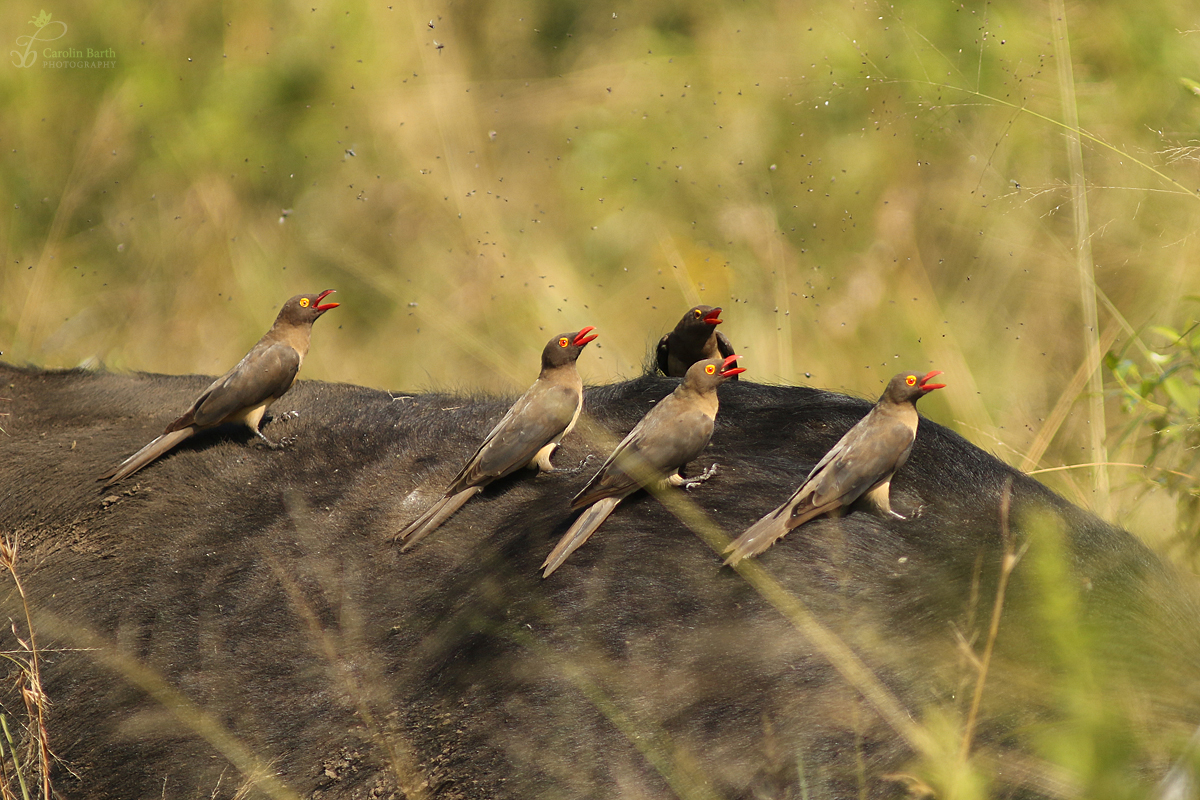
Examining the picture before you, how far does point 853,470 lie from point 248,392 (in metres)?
2.16

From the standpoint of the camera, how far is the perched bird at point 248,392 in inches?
142

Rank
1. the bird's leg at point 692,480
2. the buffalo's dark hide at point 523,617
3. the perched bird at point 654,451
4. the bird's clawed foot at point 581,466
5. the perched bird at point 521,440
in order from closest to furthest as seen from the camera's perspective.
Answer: the buffalo's dark hide at point 523,617 < the perched bird at point 654,451 < the bird's leg at point 692,480 < the perched bird at point 521,440 < the bird's clawed foot at point 581,466

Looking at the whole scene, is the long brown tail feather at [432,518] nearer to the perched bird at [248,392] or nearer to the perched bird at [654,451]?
the perched bird at [654,451]

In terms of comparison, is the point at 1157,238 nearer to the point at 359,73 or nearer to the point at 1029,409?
the point at 1029,409

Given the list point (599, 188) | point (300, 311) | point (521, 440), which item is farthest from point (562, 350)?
point (599, 188)

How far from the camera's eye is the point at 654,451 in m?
2.74

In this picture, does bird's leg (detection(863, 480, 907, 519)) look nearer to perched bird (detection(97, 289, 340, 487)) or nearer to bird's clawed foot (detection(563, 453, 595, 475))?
bird's clawed foot (detection(563, 453, 595, 475))

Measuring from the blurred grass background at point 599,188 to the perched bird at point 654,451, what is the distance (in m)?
2.68

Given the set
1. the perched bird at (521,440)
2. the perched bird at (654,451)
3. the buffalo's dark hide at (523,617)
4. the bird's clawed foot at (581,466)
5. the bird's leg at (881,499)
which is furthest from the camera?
the bird's clawed foot at (581,466)

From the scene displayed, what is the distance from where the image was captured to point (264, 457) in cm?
366

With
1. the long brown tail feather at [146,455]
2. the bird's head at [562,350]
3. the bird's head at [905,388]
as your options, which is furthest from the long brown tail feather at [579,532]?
the long brown tail feather at [146,455]

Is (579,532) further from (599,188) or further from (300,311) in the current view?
(599,188)

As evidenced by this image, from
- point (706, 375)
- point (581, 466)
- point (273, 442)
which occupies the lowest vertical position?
point (273, 442)

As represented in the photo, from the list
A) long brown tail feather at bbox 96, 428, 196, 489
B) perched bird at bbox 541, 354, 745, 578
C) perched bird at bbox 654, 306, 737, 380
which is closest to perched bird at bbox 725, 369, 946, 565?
perched bird at bbox 541, 354, 745, 578
